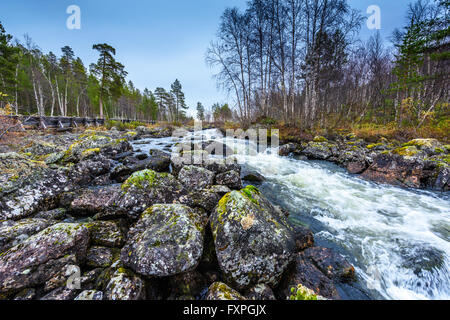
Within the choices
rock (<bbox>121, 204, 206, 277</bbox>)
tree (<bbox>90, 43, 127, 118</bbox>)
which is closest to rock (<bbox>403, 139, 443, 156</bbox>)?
rock (<bbox>121, 204, 206, 277</bbox>)

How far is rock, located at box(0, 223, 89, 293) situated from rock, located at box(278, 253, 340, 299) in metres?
2.74

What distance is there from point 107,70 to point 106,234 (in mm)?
26433

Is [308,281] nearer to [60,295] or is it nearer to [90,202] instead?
[60,295]

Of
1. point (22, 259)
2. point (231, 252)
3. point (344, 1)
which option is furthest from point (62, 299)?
point (344, 1)

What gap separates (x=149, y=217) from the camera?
2480 millimetres

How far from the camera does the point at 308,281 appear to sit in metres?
2.13

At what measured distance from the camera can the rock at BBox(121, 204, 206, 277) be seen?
1.88m

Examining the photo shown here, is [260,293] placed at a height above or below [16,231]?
below

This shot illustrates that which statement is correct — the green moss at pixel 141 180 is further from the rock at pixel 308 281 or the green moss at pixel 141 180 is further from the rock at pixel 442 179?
the rock at pixel 442 179

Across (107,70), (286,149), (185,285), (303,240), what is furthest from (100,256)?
(107,70)

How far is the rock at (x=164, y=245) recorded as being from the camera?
1.88m

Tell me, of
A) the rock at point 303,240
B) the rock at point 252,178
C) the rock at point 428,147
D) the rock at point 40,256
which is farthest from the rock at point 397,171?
the rock at point 40,256

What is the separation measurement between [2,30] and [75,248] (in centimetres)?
3202
